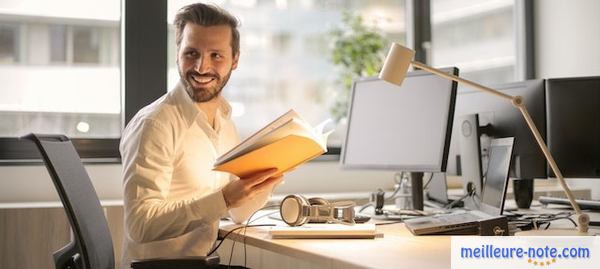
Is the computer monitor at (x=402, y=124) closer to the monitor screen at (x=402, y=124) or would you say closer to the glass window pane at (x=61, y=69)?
the monitor screen at (x=402, y=124)

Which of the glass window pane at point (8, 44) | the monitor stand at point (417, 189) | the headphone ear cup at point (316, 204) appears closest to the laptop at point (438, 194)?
the monitor stand at point (417, 189)

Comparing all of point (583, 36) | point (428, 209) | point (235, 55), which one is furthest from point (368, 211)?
point (583, 36)

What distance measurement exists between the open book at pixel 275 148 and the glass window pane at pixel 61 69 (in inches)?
62.8

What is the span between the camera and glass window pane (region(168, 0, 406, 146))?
3.83 metres

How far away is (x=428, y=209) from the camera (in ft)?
A: 9.20

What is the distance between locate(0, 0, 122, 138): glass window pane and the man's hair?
3.96ft

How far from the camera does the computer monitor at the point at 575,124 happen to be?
8.59 feet

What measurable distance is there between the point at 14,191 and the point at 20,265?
457 mm

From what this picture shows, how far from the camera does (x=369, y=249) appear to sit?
1.72 m

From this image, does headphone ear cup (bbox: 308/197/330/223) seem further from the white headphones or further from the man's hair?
the man's hair

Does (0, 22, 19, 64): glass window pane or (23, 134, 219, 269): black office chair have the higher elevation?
(0, 22, 19, 64): glass window pane

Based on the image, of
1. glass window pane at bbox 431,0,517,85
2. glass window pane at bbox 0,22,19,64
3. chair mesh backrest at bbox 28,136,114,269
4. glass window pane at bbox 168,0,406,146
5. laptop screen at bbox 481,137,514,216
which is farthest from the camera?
glass window pane at bbox 431,0,517,85

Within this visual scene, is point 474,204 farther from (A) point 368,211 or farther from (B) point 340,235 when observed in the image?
(B) point 340,235

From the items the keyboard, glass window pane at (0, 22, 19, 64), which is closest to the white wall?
the keyboard
